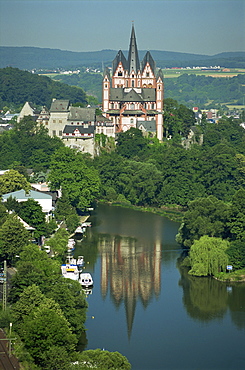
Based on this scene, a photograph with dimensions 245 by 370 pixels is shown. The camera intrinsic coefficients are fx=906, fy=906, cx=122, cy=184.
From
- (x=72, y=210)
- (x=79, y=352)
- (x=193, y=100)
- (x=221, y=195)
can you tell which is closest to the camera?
(x=79, y=352)

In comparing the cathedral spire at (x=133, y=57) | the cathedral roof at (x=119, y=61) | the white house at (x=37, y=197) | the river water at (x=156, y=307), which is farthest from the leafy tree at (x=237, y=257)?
the cathedral roof at (x=119, y=61)

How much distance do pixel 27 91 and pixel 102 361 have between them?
91.2 m

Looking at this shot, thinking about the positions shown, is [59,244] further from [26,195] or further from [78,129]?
[78,129]

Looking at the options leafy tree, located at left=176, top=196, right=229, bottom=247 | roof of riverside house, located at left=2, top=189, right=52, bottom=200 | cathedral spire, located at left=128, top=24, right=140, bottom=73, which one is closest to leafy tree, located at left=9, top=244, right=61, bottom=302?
leafy tree, located at left=176, top=196, right=229, bottom=247

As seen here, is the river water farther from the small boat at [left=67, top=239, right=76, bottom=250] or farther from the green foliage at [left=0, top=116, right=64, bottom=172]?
the green foliage at [left=0, top=116, right=64, bottom=172]

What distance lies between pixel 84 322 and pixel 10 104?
81661 millimetres

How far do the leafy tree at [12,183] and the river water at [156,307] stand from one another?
4749 millimetres

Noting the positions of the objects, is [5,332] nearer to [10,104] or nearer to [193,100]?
[10,104]

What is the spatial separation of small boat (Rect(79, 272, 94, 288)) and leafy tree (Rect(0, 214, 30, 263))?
2.75 metres

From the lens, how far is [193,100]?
187750 millimetres

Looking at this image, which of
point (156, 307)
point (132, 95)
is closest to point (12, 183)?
point (156, 307)

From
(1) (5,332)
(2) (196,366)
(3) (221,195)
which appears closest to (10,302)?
(1) (5,332)

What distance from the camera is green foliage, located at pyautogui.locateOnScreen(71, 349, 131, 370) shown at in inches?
1077

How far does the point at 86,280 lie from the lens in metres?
38.0
